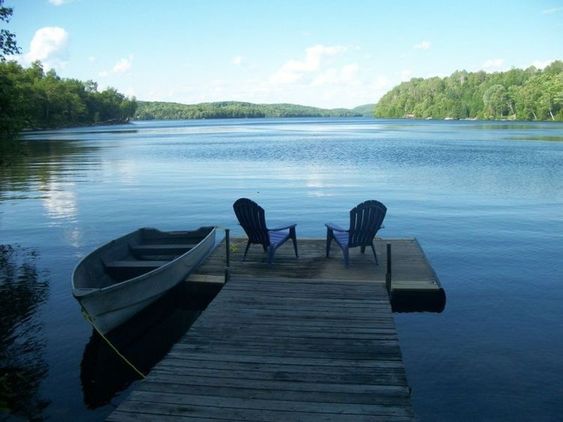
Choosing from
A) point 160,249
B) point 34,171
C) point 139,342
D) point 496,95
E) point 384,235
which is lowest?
point 139,342

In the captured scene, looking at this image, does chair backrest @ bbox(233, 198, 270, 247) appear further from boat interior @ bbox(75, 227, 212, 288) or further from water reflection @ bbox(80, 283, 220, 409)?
boat interior @ bbox(75, 227, 212, 288)

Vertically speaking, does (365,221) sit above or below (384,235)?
above

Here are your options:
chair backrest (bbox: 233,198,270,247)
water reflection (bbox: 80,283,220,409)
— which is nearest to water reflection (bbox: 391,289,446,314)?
chair backrest (bbox: 233,198,270,247)

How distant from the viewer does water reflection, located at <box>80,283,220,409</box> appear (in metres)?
7.67

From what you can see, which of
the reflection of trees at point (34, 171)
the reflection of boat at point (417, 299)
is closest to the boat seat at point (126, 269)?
the reflection of boat at point (417, 299)

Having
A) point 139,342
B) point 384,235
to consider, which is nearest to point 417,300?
point 139,342

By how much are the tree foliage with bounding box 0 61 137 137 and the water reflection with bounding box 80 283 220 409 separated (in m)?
6.91

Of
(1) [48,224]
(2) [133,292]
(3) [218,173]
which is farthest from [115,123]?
(2) [133,292]

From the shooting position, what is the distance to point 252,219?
33.7 ft

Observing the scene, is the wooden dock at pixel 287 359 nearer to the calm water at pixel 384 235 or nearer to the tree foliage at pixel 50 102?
the calm water at pixel 384 235

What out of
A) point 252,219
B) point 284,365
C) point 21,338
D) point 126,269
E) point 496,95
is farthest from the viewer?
point 496,95

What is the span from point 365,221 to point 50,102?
126194 millimetres

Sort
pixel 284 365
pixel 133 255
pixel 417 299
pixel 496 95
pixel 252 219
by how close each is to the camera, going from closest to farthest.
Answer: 1. pixel 284 365
2. pixel 417 299
3. pixel 252 219
4. pixel 133 255
5. pixel 496 95

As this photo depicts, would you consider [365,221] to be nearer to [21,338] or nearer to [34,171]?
[21,338]
